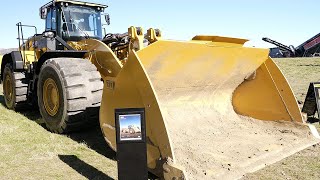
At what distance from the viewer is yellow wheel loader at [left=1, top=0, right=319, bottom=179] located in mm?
3783

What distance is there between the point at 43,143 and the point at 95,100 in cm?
101

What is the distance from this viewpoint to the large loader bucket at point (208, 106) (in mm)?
3686

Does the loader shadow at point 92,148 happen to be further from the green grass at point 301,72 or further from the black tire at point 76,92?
the green grass at point 301,72

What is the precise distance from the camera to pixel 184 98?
17.3 feet

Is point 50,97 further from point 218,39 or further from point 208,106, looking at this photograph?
point 218,39

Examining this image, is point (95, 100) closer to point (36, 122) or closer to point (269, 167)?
point (36, 122)

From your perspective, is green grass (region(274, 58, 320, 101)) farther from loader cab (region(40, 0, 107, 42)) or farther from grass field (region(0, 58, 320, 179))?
grass field (region(0, 58, 320, 179))

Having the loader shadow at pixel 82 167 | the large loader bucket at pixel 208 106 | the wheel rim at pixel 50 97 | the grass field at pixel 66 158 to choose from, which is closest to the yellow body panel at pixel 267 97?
the large loader bucket at pixel 208 106

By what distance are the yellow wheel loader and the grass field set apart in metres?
0.18

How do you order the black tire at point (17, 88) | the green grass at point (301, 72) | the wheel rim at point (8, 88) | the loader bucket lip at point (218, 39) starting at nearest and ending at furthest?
the loader bucket lip at point (218, 39)
the black tire at point (17, 88)
the wheel rim at point (8, 88)
the green grass at point (301, 72)

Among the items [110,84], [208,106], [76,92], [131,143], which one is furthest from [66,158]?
[208,106]

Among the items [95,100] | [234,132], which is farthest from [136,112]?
[234,132]

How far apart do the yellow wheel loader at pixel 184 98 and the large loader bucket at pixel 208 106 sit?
0.5 inches

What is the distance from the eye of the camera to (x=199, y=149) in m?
4.39
